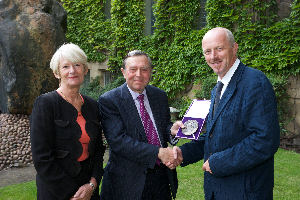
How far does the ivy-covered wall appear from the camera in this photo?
7742 mm

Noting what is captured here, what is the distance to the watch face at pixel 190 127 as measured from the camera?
2.47 metres

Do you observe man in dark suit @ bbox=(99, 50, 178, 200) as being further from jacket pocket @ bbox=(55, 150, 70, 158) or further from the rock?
the rock

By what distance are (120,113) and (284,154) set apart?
536 cm

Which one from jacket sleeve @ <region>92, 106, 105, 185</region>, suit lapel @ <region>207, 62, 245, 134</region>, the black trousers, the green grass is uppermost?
suit lapel @ <region>207, 62, 245, 134</region>

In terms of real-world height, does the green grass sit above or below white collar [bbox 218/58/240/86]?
below

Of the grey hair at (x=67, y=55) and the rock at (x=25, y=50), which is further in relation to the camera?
the rock at (x=25, y=50)

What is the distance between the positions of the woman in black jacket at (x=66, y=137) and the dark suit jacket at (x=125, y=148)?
0.15 metres

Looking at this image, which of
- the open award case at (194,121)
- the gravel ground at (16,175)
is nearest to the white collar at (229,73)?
the open award case at (194,121)

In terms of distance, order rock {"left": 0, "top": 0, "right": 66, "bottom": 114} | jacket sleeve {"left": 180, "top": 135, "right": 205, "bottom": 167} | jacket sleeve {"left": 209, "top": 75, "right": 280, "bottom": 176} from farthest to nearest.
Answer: rock {"left": 0, "top": 0, "right": 66, "bottom": 114}
jacket sleeve {"left": 180, "top": 135, "right": 205, "bottom": 167}
jacket sleeve {"left": 209, "top": 75, "right": 280, "bottom": 176}

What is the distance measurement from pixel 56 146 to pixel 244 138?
4.77 ft

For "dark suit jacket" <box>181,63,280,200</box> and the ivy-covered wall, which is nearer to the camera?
"dark suit jacket" <box>181,63,280,200</box>

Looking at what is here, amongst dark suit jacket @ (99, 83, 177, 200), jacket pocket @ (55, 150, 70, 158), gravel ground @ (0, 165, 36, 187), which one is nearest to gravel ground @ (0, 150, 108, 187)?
gravel ground @ (0, 165, 36, 187)

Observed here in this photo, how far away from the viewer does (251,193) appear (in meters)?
2.06

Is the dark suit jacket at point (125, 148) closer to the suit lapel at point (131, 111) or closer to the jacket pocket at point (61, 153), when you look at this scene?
the suit lapel at point (131, 111)
